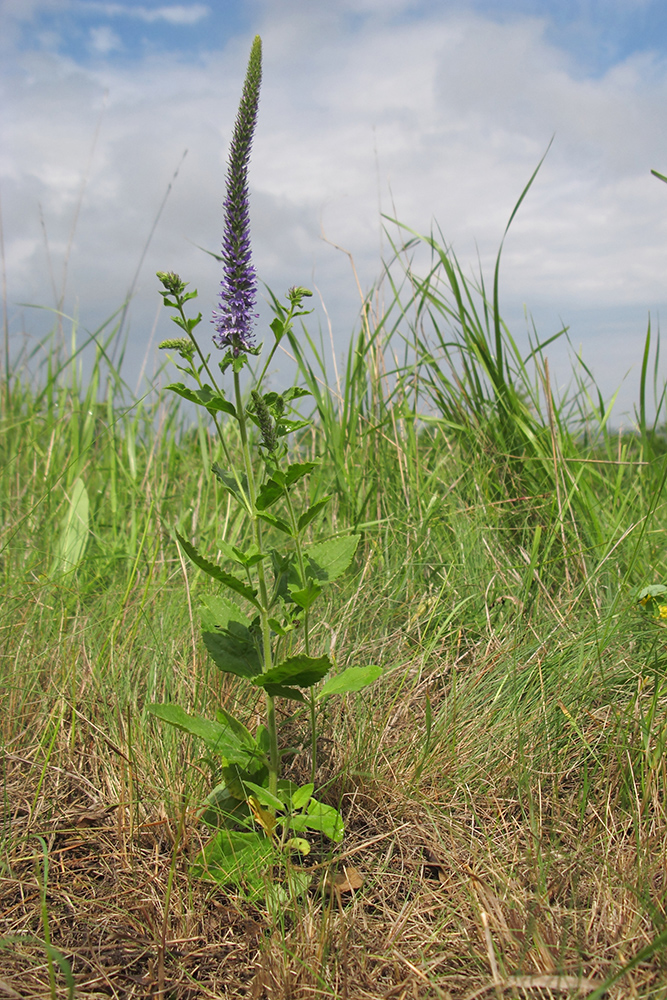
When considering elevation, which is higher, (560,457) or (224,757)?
(560,457)

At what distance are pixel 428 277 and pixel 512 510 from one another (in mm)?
1180

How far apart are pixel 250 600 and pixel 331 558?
0.30 metres

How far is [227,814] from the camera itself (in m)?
1.54

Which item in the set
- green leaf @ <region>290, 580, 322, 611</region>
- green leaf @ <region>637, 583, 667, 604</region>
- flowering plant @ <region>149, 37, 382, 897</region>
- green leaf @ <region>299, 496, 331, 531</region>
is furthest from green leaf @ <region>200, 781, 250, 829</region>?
green leaf @ <region>637, 583, 667, 604</region>

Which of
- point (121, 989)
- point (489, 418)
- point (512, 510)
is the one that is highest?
point (489, 418)

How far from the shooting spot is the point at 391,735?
1.88 m

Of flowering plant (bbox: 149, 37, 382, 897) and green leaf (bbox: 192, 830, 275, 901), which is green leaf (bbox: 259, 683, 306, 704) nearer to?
flowering plant (bbox: 149, 37, 382, 897)

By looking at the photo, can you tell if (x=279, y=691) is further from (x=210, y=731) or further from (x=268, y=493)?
(x=268, y=493)

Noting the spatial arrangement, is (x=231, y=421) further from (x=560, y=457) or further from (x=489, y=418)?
(x=560, y=457)

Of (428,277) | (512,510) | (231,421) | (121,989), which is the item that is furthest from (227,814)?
(231,421)

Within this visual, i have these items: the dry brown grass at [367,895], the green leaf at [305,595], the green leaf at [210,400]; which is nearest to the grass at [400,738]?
the dry brown grass at [367,895]

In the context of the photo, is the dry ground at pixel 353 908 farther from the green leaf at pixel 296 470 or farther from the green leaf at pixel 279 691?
the green leaf at pixel 296 470

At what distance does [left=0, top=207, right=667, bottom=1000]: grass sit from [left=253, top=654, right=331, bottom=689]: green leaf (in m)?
0.17

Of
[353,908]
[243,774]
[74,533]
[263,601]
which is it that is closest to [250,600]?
[263,601]
